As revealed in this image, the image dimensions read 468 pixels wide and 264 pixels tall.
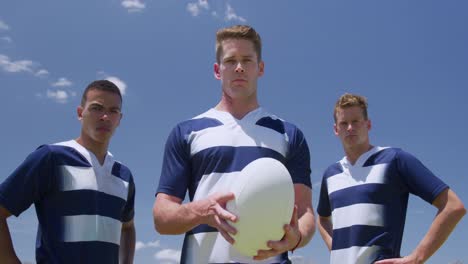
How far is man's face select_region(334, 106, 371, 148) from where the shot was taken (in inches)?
261

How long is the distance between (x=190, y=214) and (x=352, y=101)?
402 cm

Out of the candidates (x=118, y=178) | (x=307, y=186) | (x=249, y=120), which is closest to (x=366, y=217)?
(x=307, y=186)

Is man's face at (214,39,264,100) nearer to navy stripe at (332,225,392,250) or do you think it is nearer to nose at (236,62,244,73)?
nose at (236,62,244,73)

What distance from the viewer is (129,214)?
6.71 metres

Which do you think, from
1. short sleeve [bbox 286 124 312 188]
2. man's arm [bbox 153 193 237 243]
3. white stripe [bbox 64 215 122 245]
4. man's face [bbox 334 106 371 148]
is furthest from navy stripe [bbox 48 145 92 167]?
man's face [bbox 334 106 371 148]

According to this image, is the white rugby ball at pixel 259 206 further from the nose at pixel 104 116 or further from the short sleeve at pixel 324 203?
the short sleeve at pixel 324 203

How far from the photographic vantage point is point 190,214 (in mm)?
3438

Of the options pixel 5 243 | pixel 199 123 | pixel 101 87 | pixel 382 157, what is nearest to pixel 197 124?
pixel 199 123

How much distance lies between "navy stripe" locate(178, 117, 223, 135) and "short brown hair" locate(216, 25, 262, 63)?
1.81 ft

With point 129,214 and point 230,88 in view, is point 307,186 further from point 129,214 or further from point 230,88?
point 129,214

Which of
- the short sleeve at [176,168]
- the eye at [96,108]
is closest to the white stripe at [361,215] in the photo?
the short sleeve at [176,168]

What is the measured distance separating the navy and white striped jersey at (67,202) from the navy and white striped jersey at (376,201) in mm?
2946

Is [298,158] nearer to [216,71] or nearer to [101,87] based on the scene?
[216,71]

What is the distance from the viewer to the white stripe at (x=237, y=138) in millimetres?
3879
